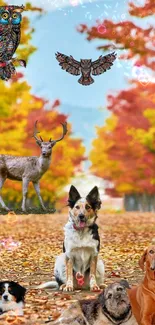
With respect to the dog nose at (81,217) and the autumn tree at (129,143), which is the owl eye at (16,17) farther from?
the autumn tree at (129,143)

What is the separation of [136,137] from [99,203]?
14637 mm

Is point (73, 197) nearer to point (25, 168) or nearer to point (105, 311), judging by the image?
point (25, 168)

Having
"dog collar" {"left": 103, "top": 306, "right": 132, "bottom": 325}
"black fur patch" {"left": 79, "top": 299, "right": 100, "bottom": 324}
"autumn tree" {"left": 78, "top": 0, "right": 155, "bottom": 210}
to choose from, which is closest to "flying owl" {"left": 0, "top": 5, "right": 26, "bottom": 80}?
"black fur patch" {"left": 79, "top": 299, "right": 100, "bottom": 324}

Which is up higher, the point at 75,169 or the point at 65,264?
the point at 75,169

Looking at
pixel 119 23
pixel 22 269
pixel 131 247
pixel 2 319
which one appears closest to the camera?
pixel 2 319

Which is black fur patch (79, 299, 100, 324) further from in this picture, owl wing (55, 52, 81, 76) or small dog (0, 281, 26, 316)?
owl wing (55, 52, 81, 76)

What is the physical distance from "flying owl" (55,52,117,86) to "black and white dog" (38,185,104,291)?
1.67 metres

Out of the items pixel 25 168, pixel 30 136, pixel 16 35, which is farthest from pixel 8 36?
pixel 30 136

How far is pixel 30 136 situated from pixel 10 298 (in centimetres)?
1120

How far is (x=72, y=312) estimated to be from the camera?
20.8ft

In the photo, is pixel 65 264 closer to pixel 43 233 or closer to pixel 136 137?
pixel 43 233

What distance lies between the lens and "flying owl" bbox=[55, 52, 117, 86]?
8625 millimetres

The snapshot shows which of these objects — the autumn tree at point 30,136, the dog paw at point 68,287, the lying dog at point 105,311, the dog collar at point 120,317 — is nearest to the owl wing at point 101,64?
the dog paw at point 68,287

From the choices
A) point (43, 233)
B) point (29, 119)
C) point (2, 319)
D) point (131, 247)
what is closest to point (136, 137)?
point (29, 119)
